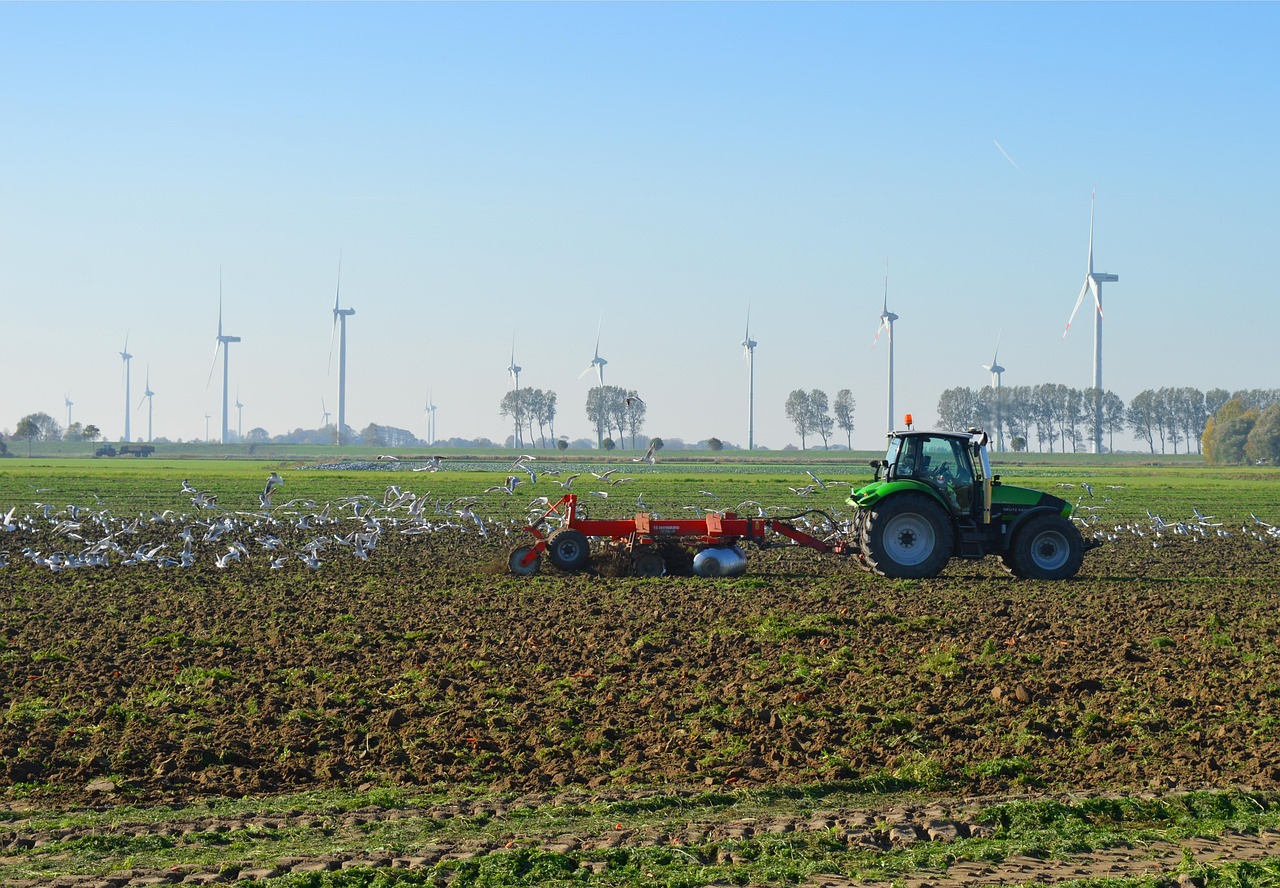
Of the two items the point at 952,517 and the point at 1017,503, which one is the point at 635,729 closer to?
the point at 952,517

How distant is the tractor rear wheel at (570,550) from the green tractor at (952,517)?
444 cm

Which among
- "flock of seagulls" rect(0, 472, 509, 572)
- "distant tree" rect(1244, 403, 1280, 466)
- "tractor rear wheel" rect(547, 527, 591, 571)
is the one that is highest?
"distant tree" rect(1244, 403, 1280, 466)

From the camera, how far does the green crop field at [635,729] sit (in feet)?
24.8

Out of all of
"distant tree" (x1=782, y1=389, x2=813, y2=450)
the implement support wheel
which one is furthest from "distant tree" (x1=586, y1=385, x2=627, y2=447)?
the implement support wheel

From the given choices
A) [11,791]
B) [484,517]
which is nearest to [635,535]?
[11,791]

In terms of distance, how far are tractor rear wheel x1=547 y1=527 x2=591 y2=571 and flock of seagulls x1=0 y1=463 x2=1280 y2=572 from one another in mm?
924

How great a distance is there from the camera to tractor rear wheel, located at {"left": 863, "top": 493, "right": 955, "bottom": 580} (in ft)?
68.6

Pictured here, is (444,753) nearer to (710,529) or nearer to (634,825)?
(634,825)

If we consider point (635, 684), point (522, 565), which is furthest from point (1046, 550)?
point (635, 684)

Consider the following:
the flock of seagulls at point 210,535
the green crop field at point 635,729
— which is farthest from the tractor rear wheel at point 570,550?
the flock of seagulls at point 210,535

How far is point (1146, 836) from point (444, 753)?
5108 millimetres

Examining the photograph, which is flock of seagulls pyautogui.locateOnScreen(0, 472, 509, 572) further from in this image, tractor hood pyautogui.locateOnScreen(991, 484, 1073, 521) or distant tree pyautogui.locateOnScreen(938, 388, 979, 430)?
distant tree pyautogui.locateOnScreen(938, 388, 979, 430)

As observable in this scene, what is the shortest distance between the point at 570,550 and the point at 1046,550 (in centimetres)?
769

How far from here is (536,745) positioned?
34.7 ft
